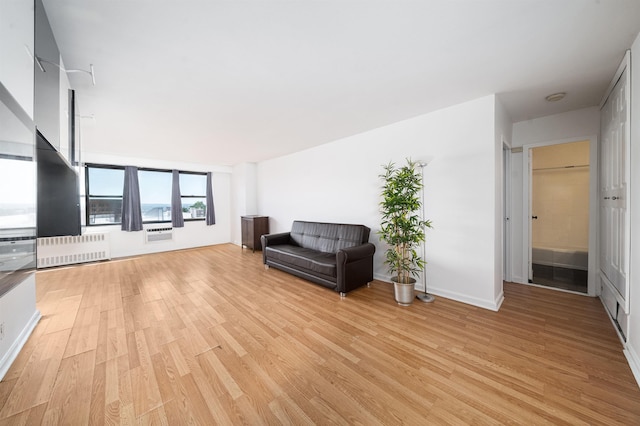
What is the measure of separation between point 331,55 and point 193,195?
6.33 meters

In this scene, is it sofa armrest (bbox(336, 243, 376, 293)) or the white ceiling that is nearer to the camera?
the white ceiling

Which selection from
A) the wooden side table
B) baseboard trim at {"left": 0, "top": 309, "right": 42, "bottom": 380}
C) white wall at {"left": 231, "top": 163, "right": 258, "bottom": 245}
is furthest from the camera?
white wall at {"left": 231, "top": 163, "right": 258, "bottom": 245}

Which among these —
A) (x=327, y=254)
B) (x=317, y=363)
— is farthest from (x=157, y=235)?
(x=317, y=363)

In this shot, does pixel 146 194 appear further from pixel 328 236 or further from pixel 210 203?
pixel 328 236

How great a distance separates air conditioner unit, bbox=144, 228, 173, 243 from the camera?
5859 millimetres

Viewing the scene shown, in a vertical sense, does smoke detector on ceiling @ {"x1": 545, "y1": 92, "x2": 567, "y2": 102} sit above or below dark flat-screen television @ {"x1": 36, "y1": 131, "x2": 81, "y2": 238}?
above

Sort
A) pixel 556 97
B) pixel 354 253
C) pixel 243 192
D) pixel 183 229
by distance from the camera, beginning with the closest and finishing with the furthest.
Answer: pixel 556 97 → pixel 354 253 → pixel 183 229 → pixel 243 192

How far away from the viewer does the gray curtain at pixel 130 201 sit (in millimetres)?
5523

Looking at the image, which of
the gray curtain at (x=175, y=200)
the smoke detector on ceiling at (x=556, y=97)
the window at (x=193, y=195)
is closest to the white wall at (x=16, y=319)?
the gray curtain at (x=175, y=200)

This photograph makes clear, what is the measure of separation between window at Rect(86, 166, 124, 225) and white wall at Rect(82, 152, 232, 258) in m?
0.22

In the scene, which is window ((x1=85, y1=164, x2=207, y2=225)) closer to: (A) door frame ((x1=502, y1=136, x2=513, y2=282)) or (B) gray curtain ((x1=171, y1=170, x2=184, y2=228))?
(B) gray curtain ((x1=171, y1=170, x2=184, y2=228))

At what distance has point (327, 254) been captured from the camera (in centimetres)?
379

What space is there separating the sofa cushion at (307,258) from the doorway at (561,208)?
13.1 ft

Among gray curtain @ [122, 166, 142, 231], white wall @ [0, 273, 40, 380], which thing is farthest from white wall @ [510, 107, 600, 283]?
gray curtain @ [122, 166, 142, 231]
